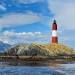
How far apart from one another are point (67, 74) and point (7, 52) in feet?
142

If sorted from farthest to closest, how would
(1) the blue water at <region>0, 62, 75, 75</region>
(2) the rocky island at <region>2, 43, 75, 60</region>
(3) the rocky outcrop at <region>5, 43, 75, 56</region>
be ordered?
(3) the rocky outcrop at <region>5, 43, 75, 56</region>
(2) the rocky island at <region>2, 43, 75, 60</region>
(1) the blue water at <region>0, 62, 75, 75</region>

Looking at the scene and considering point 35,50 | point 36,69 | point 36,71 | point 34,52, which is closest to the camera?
point 36,71

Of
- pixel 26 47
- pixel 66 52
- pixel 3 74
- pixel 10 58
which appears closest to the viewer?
pixel 3 74

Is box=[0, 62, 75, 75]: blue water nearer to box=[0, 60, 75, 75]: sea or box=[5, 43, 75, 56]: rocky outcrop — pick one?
box=[0, 60, 75, 75]: sea

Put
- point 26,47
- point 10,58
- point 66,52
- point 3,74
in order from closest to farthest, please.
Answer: point 3,74 → point 10,58 → point 26,47 → point 66,52

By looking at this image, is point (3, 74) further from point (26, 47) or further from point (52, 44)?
point (52, 44)

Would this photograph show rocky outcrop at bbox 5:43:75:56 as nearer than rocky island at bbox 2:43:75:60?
No

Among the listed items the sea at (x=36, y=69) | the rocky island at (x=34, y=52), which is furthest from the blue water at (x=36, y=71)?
the rocky island at (x=34, y=52)

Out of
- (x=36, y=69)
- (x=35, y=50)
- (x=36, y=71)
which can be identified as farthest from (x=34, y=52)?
(x=36, y=71)

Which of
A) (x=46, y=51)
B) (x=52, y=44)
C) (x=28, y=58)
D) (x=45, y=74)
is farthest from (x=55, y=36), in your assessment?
(x=45, y=74)

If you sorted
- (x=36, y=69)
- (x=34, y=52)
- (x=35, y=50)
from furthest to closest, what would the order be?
(x=35, y=50) < (x=34, y=52) < (x=36, y=69)

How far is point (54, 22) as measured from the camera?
321 feet

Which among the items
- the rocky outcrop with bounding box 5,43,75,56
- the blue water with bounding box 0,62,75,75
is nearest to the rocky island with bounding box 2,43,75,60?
the rocky outcrop with bounding box 5,43,75,56

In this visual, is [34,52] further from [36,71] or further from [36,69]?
[36,71]
